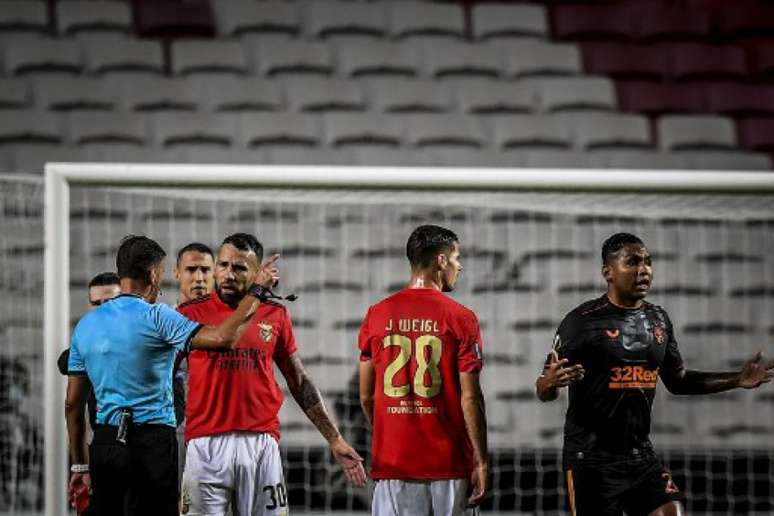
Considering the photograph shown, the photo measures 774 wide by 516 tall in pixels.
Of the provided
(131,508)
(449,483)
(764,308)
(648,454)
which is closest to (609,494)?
(648,454)

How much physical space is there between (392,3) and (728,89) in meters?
2.24

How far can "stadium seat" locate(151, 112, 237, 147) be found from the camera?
7262 mm

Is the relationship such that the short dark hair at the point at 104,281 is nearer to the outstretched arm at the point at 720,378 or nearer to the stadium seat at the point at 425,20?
the outstretched arm at the point at 720,378

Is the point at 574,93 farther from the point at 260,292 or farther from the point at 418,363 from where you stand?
the point at 260,292

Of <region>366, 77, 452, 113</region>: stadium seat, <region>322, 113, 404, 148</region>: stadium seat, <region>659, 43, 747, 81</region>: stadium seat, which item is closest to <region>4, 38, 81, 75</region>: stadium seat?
<region>322, 113, 404, 148</region>: stadium seat

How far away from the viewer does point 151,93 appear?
24.2 feet

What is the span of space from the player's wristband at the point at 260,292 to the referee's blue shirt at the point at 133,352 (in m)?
0.23

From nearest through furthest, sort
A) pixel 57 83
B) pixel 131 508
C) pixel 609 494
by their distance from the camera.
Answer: pixel 131 508 < pixel 609 494 < pixel 57 83

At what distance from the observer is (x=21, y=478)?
6.27 m

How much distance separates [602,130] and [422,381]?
12.5 ft

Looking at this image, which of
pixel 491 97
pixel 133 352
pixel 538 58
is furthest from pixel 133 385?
pixel 538 58

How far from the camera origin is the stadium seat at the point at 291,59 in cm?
757

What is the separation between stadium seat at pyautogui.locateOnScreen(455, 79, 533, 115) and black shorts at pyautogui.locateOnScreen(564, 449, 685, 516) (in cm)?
346

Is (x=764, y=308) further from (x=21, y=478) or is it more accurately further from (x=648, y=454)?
(x=21, y=478)
